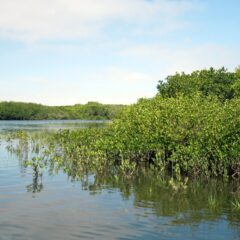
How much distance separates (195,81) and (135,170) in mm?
31342

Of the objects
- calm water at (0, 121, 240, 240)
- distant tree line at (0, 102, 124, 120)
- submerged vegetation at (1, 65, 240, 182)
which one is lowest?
calm water at (0, 121, 240, 240)

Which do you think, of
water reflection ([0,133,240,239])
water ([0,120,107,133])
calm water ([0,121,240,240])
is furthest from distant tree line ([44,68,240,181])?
water ([0,120,107,133])

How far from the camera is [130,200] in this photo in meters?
21.9

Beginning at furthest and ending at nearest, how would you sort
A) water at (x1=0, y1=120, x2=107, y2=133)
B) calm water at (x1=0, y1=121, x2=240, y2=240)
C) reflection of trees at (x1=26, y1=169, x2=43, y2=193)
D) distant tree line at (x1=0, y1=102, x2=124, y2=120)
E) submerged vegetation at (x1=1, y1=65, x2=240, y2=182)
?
distant tree line at (x1=0, y1=102, x2=124, y2=120), water at (x1=0, y1=120, x2=107, y2=133), submerged vegetation at (x1=1, y1=65, x2=240, y2=182), reflection of trees at (x1=26, y1=169, x2=43, y2=193), calm water at (x1=0, y1=121, x2=240, y2=240)

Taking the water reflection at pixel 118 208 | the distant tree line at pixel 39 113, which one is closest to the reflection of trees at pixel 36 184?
the water reflection at pixel 118 208

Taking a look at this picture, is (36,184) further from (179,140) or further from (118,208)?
(179,140)

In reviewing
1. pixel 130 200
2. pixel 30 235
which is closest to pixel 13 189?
pixel 130 200

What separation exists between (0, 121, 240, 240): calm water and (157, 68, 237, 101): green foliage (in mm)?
32020

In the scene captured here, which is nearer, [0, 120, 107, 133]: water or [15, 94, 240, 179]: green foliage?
[15, 94, 240, 179]: green foliage

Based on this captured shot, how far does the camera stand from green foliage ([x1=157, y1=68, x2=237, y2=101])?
58219mm

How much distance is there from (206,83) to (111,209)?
4196cm

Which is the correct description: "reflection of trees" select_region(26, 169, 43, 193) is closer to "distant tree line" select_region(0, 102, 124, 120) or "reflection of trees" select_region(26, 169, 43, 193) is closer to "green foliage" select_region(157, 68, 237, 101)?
"green foliage" select_region(157, 68, 237, 101)

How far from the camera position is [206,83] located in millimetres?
58938

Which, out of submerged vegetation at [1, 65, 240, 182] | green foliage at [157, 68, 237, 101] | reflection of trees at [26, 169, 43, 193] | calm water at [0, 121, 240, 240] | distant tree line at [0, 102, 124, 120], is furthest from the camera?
distant tree line at [0, 102, 124, 120]
